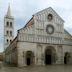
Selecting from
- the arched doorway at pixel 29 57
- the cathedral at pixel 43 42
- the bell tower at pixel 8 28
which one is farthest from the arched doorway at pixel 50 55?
the bell tower at pixel 8 28

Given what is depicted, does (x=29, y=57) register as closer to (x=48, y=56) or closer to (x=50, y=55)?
(x=48, y=56)

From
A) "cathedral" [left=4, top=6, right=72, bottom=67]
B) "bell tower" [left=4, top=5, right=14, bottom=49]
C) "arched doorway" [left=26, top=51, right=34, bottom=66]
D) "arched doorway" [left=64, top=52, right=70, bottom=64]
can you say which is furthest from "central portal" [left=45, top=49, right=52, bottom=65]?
"bell tower" [left=4, top=5, right=14, bottom=49]

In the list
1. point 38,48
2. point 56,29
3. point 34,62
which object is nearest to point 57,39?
point 56,29

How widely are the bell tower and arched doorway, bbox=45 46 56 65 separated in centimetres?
3132

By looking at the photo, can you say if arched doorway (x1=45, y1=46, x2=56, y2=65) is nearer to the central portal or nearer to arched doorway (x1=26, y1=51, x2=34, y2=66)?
the central portal

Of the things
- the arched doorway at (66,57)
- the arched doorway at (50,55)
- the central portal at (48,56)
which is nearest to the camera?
the arched doorway at (50,55)

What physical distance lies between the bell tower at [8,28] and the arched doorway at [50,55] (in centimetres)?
3132

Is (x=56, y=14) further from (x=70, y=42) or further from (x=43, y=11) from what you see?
(x=70, y=42)

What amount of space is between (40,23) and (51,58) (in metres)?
7.37

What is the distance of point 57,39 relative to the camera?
3697 centimetres

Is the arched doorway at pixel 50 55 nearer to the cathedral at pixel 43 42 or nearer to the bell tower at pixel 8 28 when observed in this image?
the cathedral at pixel 43 42

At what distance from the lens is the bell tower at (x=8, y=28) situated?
66.2 metres

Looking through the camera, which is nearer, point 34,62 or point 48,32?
point 34,62

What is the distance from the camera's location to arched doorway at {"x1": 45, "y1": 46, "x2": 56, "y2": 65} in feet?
119
